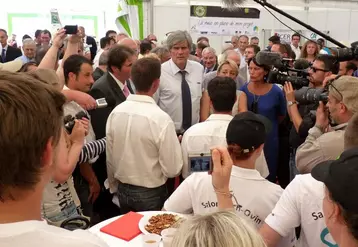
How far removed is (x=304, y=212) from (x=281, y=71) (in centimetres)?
173

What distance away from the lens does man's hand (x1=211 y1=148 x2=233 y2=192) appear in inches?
57.4

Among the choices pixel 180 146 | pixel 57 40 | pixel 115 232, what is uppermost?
pixel 57 40

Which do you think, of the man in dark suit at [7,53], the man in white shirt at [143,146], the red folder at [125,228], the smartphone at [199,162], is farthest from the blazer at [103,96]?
the man in dark suit at [7,53]

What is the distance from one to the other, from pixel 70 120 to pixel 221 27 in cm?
853

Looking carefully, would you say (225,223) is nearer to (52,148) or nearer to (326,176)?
(326,176)

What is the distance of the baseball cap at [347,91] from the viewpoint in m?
2.00

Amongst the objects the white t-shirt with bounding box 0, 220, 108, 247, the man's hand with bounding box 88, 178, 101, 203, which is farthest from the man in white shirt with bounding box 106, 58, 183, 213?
the white t-shirt with bounding box 0, 220, 108, 247

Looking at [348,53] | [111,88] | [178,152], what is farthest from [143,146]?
[348,53]

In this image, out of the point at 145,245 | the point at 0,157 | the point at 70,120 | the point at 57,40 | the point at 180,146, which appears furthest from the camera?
the point at 57,40

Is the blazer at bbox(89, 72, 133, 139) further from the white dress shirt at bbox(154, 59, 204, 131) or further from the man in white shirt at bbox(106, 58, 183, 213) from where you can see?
the white dress shirt at bbox(154, 59, 204, 131)

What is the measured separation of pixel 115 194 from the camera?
267 centimetres

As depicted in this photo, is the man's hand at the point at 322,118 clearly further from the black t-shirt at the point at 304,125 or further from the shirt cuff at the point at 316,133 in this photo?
the black t-shirt at the point at 304,125

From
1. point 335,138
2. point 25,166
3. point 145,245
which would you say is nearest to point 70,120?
point 145,245

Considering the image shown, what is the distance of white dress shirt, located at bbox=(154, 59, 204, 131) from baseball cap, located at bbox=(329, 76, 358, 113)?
4.76 feet
